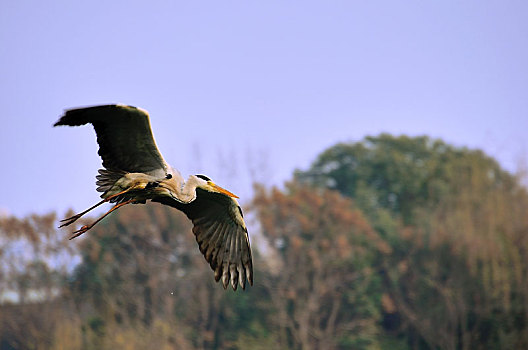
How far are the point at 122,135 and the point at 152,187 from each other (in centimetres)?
79

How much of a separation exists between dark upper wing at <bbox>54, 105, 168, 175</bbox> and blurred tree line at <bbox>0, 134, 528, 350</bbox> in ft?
80.7

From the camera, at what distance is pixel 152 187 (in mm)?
10664

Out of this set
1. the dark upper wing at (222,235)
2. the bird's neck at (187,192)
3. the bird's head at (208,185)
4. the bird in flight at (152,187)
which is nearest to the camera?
the bird in flight at (152,187)

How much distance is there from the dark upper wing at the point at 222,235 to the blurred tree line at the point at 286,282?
2301 cm

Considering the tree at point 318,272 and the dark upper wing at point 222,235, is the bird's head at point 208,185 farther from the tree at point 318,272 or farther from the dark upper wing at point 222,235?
the tree at point 318,272

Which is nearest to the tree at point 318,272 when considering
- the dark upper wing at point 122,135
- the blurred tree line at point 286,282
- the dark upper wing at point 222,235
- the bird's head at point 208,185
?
the blurred tree line at point 286,282

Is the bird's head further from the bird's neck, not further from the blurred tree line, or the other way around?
the blurred tree line

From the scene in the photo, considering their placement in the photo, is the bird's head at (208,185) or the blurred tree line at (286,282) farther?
the blurred tree line at (286,282)

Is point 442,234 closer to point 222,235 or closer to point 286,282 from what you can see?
point 286,282

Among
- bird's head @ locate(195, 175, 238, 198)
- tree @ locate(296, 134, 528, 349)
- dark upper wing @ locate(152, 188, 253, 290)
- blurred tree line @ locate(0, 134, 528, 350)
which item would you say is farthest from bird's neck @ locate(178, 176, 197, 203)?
tree @ locate(296, 134, 528, 349)

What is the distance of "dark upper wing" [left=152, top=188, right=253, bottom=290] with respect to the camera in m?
11.9

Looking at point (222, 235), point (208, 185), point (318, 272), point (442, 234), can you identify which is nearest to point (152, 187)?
point (208, 185)

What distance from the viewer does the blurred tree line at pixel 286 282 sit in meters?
35.8

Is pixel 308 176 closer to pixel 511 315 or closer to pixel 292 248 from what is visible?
pixel 292 248
